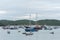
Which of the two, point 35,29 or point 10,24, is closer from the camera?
point 35,29

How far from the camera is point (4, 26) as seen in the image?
98062mm

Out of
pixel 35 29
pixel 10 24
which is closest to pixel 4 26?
pixel 10 24

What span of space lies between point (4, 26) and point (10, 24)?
3525 millimetres

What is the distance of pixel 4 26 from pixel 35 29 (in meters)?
35.9

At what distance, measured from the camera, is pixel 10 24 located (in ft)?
315

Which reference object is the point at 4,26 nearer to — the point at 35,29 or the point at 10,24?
the point at 10,24

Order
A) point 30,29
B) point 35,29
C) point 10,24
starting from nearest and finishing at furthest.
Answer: point 30,29
point 35,29
point 10,24

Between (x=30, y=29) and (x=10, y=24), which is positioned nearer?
(x=30, y=29)

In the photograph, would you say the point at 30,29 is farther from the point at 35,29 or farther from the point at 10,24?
the point at 10,24

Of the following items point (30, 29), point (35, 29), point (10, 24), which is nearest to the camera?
point (30, 29)

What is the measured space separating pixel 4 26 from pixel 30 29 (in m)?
39.5

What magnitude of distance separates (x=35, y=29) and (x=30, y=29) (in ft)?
14.4

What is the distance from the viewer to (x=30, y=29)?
60000mm

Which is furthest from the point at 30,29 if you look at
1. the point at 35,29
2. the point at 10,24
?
the point at 10,24
